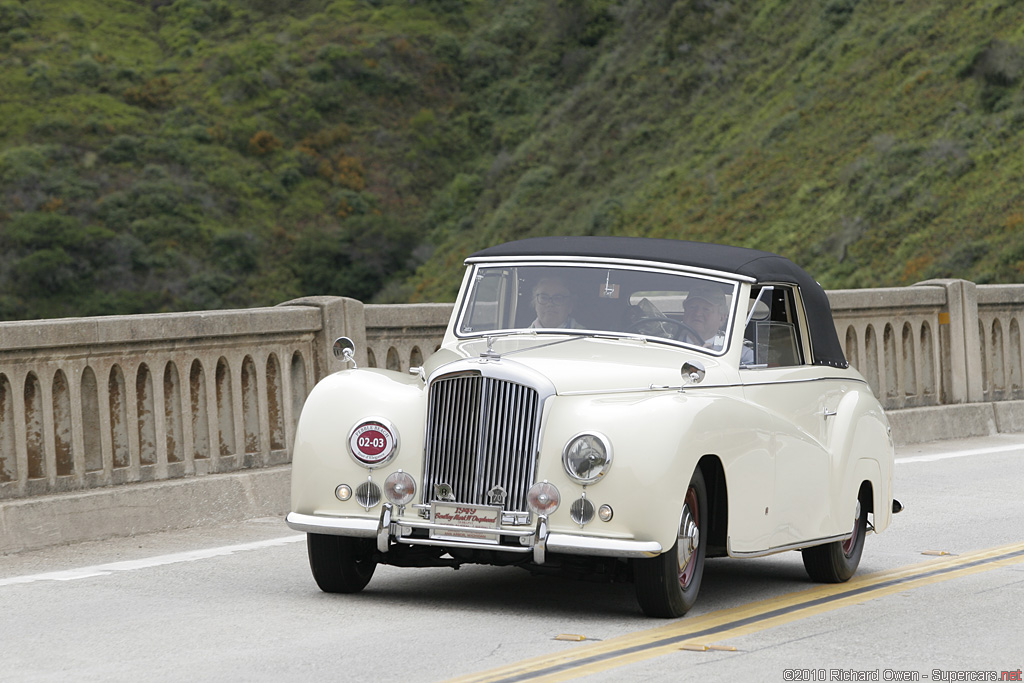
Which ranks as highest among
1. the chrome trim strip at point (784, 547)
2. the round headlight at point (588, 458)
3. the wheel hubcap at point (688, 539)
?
the round headlight at point (588, 458)

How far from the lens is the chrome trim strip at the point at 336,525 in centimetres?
690

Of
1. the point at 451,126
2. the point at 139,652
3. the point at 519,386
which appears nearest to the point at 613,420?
the point at 519,386

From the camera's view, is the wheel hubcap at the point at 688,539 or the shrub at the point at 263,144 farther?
the shrub at the point at 263,144

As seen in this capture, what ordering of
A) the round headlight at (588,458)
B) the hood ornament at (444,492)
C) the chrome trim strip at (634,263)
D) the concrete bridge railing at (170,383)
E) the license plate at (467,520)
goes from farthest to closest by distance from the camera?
the concrete bridge railing at (170,383) < the chrome trim strip at (634,263) < the hood ornament at (444,492) < the license plate at (467,520) < the round headlight at (588,458)

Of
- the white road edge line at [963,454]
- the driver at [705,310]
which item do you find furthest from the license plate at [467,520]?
the white road edge line at [963,454]

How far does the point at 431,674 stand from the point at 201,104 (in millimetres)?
91665

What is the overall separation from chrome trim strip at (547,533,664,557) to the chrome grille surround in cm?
19

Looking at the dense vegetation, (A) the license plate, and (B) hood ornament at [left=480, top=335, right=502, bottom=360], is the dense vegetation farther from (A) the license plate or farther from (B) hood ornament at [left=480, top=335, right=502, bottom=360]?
(A) the license plate

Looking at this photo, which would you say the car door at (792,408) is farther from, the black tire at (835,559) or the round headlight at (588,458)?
the round headlight at (588,458)

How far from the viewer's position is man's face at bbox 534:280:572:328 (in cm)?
781

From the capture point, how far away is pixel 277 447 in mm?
10984

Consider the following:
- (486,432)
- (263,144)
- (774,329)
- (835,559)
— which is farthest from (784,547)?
(263,144)

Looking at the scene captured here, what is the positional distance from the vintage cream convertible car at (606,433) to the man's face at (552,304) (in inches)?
0.4

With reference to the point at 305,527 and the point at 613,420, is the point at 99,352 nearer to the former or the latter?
the point at 305,527
